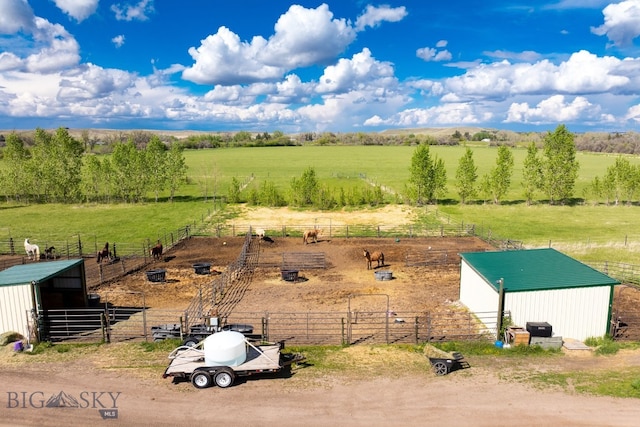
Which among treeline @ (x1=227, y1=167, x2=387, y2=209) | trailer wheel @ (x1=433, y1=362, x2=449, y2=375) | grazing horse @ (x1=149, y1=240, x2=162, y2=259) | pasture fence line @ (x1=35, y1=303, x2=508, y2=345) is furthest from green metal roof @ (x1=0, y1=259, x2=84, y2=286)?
treeline @ (x1=227, y1=167, x2=387, y2=209)

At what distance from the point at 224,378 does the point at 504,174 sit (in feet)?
160

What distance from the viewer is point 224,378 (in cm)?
1255

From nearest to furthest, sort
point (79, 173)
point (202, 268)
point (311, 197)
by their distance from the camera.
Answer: point (202, 268), point (311, 197), point (79, 173)

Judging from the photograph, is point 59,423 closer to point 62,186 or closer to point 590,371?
point 590,371

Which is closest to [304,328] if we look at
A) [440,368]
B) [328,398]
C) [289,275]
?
[328,398]

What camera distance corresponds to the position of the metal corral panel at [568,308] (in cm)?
1608

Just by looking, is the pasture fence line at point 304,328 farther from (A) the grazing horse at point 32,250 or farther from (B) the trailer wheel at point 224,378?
(A) the grazing horse at point 32,250

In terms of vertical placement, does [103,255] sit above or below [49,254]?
above

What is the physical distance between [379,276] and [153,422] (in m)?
15.0

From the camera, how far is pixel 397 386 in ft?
41.5

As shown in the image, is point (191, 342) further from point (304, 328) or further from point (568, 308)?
point (568, 308)

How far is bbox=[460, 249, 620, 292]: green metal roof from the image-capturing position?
16.1 meters

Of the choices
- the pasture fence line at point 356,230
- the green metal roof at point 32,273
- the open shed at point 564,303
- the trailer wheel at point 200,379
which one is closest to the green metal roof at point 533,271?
the open shed at point 564,303

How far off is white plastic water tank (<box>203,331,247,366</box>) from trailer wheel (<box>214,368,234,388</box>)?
25 cm
